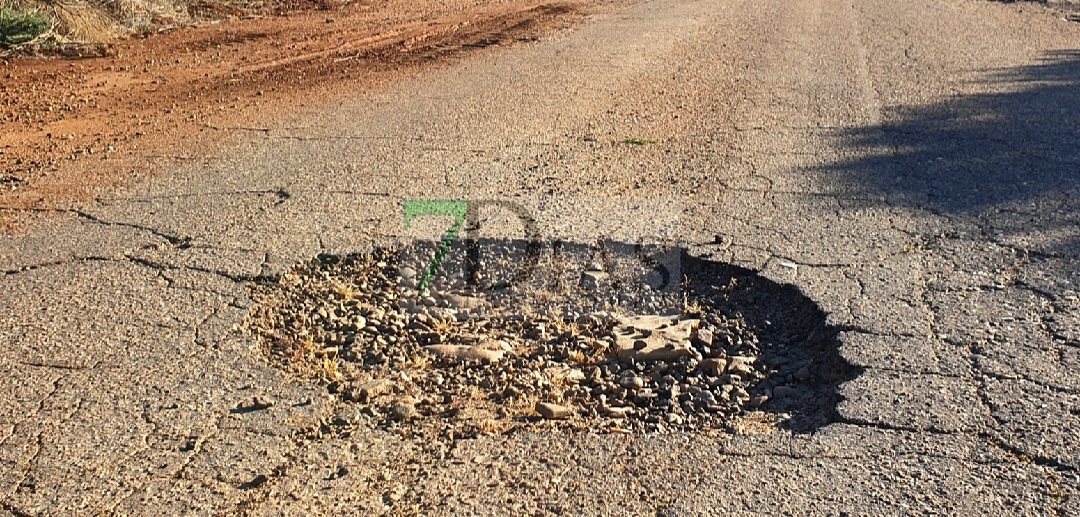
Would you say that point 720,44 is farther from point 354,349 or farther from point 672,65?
point 354,349

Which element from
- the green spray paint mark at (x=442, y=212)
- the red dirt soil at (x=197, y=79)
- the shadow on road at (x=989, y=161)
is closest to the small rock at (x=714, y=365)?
the green spray paint mark at (x=442, y=212)

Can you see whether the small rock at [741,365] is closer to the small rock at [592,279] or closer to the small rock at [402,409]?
the small rock at [592,279]

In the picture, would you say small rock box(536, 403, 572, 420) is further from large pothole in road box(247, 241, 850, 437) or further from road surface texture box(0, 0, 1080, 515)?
road surface texture box(0, 0, 1080, 515)

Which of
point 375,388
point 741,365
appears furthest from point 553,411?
point 741,365

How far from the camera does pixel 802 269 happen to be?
527 cm

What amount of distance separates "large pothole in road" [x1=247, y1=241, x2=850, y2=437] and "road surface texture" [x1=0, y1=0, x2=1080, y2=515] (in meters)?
0.12

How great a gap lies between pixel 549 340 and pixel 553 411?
2.34 ft

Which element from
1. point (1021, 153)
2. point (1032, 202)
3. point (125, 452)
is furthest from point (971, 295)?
point (125, 452)

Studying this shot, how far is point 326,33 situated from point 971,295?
897 cm

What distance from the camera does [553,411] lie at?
13.3 ft

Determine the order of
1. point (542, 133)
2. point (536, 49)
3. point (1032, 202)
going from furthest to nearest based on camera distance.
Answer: point (536, 49) < point (542, 133) < point (1032, 202)

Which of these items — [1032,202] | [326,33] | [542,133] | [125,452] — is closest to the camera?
[125,452]

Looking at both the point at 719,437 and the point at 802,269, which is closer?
the point at 719,437

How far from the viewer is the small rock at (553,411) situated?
13.2 feet
